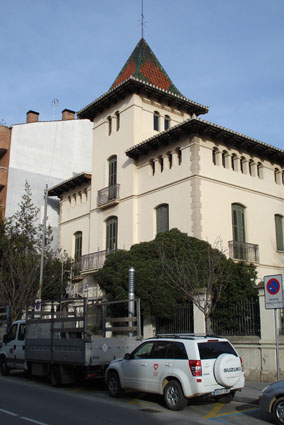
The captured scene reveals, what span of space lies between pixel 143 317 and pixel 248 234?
7.55 metres

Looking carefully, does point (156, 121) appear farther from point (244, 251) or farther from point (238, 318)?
point (238, 318)

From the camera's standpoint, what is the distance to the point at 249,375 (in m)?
14.6

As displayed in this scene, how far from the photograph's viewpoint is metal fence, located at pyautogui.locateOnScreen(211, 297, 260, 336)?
15516mm

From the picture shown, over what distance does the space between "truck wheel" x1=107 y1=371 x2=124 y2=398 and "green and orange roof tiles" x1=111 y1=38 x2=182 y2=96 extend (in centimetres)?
1998

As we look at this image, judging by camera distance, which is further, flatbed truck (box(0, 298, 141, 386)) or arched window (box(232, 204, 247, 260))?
arched window (box(232, 204, 247, 260))

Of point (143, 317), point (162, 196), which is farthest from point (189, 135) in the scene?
point (143, 317)

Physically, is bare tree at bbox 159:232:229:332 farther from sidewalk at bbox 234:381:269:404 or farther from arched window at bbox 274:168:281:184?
arched window at bbox 274:168:281:184

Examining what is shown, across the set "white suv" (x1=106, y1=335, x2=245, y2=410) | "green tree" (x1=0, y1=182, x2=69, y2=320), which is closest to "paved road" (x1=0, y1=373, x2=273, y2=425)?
"white suv" (x1=106, y1=335, x2=245, y2=410)

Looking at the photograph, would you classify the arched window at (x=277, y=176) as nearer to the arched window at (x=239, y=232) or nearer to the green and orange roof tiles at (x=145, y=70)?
the arched window at (x=239, y=232)

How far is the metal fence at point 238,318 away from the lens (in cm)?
1552

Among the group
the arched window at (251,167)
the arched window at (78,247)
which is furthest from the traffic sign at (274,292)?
the arched window at (78,247)

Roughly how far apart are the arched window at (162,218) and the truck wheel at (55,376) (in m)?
10.9

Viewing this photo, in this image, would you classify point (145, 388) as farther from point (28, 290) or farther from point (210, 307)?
point (28, 290)

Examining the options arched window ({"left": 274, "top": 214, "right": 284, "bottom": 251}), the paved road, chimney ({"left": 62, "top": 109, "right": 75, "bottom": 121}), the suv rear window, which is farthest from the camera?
chimney ({"left": 62, "top": 109, "right": 75, "bottom": 121})
